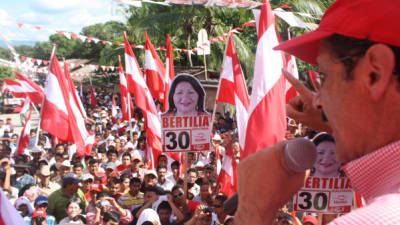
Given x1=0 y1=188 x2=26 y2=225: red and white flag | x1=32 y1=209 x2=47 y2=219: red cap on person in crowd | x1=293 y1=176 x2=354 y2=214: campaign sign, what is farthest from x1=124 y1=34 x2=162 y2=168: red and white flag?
x1=0 y1=188 x2=26 y2=225: red and white flag

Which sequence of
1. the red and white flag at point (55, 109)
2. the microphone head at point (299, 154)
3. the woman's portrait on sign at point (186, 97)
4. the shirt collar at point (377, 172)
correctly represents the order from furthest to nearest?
the red and white flag at point (55, 109) < the woman's portrait on sign at point (186, 97) < the microphone head at point (299, 154) < the shirt collar at point (377, 172)

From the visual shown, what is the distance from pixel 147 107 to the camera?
748 centimetres

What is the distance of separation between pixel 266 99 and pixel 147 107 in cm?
395

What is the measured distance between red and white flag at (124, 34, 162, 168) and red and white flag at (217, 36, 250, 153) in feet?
4.69

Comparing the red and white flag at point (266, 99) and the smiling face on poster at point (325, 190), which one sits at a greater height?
the red and white flag at point (266, 99)

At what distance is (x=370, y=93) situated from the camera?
78 centimetres

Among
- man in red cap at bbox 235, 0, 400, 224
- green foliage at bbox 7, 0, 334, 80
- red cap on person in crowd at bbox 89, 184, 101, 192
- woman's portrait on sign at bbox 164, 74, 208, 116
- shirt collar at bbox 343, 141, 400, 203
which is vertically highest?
green foliage at bbox 7, 0, 334, 80

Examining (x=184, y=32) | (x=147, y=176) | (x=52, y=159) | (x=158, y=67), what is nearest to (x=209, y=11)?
(x=184, y=32)

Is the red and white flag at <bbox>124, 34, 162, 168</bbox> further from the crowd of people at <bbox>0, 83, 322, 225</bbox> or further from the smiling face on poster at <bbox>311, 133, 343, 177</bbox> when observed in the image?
the smiling face on poster at <bbox>311, 133, 343, 177</bbox>

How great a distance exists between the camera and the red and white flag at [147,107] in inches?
270

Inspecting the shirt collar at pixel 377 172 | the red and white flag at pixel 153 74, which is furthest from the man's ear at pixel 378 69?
the red and white flag at pixel 153 74

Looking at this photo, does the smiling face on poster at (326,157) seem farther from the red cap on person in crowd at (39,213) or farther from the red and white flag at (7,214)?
the red cap on person in crowd at (39,213)

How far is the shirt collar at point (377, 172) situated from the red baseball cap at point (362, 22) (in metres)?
0.22

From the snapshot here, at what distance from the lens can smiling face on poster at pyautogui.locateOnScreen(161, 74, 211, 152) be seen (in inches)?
193
